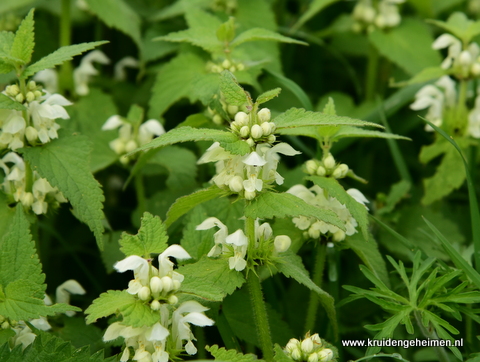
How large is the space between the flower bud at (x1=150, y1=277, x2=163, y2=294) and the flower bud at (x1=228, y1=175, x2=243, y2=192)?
30 centimetres

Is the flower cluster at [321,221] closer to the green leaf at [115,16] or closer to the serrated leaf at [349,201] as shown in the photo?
the serrated leaf at [349,201]

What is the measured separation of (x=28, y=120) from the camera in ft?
5.72

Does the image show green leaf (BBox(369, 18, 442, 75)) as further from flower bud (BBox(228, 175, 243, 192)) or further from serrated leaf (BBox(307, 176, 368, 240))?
flower bud (BBox(228, 175, 243, 192))

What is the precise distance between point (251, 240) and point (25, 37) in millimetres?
873

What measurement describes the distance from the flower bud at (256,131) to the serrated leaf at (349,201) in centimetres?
31

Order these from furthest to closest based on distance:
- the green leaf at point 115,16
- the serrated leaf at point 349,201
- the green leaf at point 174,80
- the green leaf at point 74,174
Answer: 1. the green leaf at point 115,16
2. the green leaf at point 174,80
3. the green leaf at point 74,174
4. the serrated leaf at point 349,201

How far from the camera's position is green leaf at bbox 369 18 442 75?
9.08 feet

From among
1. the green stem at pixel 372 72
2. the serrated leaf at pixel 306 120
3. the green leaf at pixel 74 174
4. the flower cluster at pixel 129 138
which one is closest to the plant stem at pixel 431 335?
the serrated leaf at pixel 306 120

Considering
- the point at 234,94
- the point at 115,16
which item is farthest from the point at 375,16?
the point at 234,94

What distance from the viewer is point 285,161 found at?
2.91 meters

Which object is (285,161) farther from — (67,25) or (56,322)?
(56,322)

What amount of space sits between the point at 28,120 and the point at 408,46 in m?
1.90

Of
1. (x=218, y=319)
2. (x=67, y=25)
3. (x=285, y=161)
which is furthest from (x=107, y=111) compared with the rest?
(x=218, y=319)

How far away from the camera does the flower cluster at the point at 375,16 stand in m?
2.93
